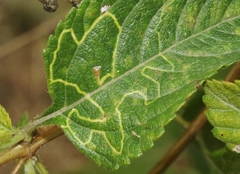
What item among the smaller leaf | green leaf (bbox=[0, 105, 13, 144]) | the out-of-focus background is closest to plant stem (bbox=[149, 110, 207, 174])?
the smaller leaf

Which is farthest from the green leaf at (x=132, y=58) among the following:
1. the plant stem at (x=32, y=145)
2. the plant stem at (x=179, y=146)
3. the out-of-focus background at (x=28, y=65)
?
the out-of-focus background at (x=28, y=65)

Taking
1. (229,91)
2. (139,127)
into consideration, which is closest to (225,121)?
(229,91)

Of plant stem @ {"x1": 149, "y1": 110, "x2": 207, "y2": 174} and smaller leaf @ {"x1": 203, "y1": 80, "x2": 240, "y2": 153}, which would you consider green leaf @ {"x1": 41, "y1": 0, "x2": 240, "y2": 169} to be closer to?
smaller leaf @ {"x1": 203, "y1": 80, "x2": 240, "y2": 153}

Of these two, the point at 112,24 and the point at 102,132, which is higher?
the point at 112,24

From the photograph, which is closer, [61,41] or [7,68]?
[61,41]

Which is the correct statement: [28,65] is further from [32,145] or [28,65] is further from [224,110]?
[224,110]

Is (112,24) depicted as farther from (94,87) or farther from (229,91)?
(229,91)
